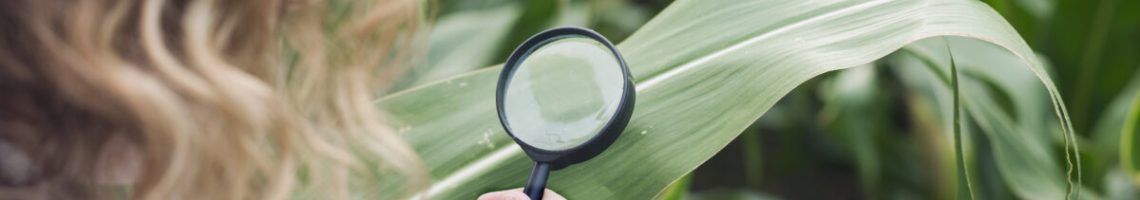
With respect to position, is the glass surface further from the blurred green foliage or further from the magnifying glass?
the blurred green foliage

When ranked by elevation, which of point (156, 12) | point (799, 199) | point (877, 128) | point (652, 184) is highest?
point (156, 12)

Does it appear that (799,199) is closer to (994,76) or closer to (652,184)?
(994,76)

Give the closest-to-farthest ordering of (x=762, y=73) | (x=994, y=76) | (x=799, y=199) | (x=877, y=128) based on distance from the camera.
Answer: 1. (x=762, y=73)
2. (x=994, y=76)
3. (x=877, y=128)
4. (x=799, y=199)

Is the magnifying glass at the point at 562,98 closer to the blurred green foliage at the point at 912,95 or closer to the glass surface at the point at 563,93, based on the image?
the glass surface at the point at 563,93

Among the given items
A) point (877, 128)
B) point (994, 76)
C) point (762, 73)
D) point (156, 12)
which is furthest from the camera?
point (877, 128)

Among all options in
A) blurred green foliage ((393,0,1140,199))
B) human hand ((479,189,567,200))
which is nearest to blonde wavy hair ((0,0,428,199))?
human hand ((479,189,567,200))

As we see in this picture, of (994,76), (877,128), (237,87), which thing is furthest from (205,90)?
(877,128)

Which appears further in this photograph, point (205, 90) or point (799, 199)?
point (799, 199)

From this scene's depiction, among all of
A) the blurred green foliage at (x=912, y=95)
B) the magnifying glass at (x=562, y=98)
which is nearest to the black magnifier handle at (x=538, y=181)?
the magnifying glass at (x=562, y=98)
